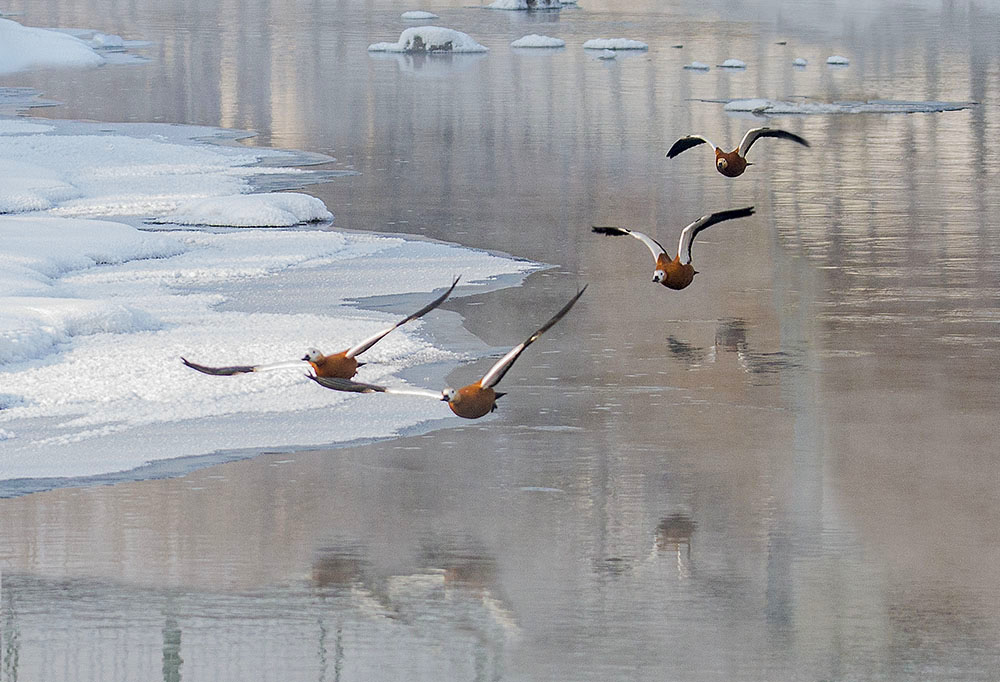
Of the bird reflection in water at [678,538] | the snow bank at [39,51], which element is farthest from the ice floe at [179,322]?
the snow bank at [39,51]

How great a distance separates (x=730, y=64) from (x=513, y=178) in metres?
25.5

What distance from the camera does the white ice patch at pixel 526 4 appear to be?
85.1 meters

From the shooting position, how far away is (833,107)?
34.1 meters

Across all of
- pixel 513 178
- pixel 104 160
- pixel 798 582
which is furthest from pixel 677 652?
pixel 104 160

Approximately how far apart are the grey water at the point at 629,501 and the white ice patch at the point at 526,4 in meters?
64.1

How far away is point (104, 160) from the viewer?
81.4 feet

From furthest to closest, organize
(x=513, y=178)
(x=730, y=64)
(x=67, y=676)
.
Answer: (x=730, y=64) < (x=513, y=178) < (x=67, y=676)

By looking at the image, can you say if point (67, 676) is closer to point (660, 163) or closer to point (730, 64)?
point (660, 163)

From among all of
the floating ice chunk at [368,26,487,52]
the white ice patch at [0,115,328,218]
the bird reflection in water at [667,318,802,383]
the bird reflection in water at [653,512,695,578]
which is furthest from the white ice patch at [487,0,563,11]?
the bird reflection in water at [653,512,695,578]

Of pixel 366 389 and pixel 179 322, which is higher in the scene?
pixel 366 389

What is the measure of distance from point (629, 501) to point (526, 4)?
3088 inches

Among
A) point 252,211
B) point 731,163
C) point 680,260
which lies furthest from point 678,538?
point 252,211

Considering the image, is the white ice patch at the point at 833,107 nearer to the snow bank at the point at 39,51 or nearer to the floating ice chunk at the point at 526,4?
the snow bank at the point at 39,51

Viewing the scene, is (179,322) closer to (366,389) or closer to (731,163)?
(731,163)
